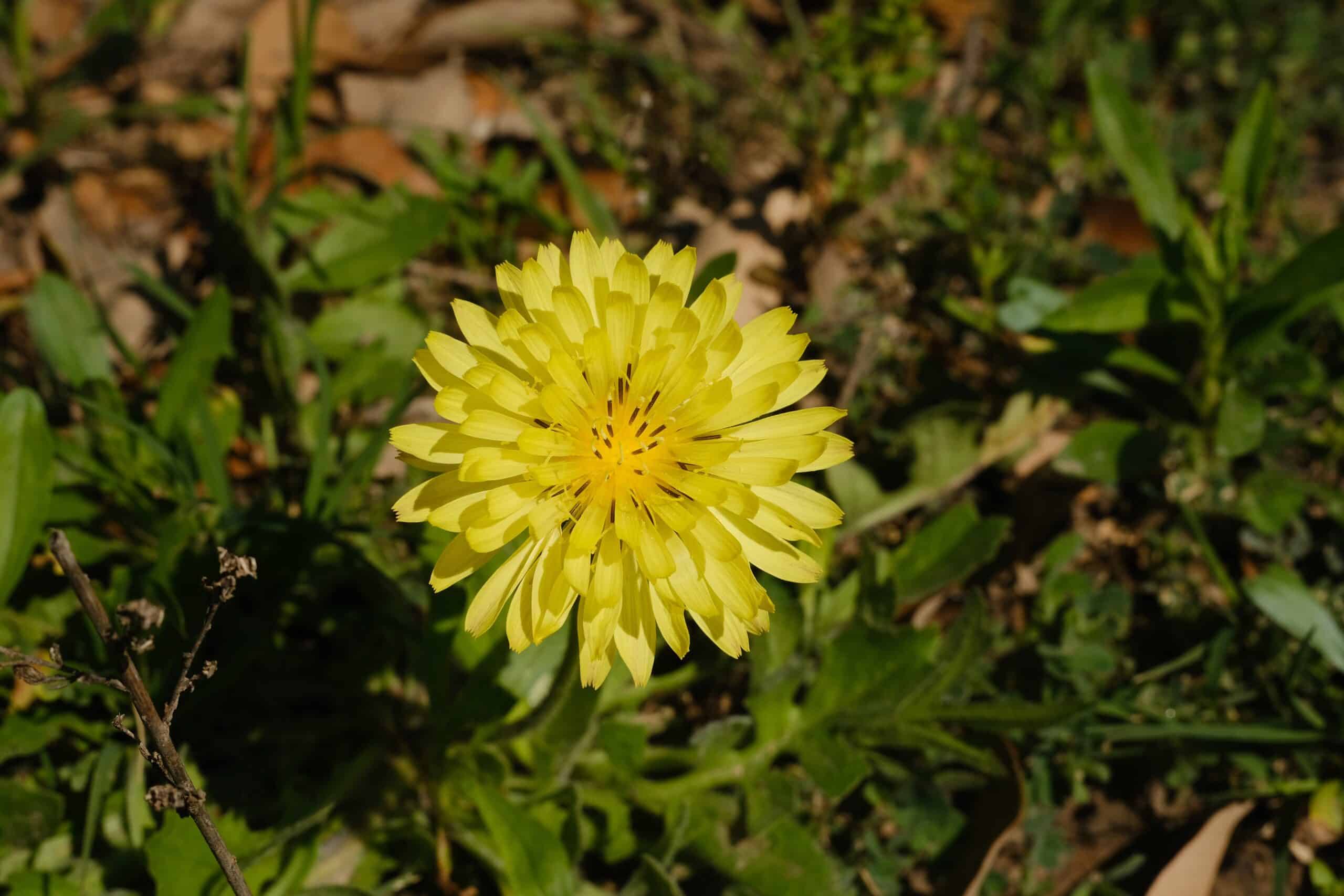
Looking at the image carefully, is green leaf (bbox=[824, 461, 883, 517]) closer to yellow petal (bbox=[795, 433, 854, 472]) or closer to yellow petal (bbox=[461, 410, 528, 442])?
yellow petal (bbox=[795, 433, 854, 472])

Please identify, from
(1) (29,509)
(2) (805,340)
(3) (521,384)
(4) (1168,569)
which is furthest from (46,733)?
(4) (1168,569)

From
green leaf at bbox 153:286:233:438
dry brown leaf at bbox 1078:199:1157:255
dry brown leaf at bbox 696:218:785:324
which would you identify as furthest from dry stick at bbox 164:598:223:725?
dry brown leaf at bbox 1078:199:1157:255

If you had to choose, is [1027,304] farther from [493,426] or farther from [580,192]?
[493,426]

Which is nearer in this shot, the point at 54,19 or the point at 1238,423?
the point at 1238,423

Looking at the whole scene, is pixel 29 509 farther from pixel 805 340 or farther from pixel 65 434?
pixel 805 340

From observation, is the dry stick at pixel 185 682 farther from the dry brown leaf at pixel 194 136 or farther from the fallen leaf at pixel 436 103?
the dry brown leaf at pixel 194 136

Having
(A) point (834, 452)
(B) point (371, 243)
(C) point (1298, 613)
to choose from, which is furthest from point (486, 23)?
(C) point (1298, 613)
